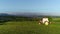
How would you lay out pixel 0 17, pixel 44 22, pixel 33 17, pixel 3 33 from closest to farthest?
pixel 3 33 < pixel 44 22 < pixel 33 17 < pixel 0 17

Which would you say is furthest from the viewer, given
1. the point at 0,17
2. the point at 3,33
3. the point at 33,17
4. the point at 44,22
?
the point at 0,17

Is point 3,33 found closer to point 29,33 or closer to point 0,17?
point 29,33

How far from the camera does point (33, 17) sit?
10.2m

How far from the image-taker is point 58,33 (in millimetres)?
5434

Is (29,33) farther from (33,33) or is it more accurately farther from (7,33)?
(7,33)

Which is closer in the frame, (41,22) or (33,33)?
(33,33)

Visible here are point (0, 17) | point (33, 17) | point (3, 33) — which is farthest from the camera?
point (0, 17)

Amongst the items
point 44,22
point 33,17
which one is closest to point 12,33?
point 44,22

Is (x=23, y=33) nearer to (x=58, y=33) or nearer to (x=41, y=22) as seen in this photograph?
(x=58, y=33)

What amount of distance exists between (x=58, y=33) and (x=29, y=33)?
0.99 meters

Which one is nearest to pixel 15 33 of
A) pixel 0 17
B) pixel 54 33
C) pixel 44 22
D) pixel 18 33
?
pixel 18 33

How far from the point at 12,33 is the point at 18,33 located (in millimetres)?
204

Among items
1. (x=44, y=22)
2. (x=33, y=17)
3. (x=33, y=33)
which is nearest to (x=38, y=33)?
(x=33, y=33)

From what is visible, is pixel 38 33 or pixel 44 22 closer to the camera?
pixel 38 33
